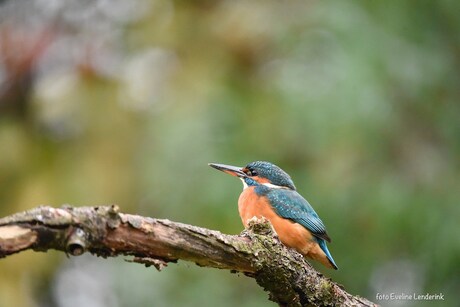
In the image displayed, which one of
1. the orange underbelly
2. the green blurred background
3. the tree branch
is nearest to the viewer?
the tree branch

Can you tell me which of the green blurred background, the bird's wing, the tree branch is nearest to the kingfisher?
the bird's wing

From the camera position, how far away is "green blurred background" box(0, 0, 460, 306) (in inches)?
319

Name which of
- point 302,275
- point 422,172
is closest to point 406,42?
point 422,172

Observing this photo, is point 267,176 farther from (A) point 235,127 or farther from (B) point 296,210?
(A) point 235,127

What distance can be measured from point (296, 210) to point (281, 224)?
0.13 metres

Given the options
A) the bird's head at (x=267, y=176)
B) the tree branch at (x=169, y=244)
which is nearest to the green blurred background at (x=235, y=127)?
the bird's head at (x=267, y=176)

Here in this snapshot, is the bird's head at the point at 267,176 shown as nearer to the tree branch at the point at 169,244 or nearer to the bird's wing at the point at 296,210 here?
the bird's wing at the point at 296,210

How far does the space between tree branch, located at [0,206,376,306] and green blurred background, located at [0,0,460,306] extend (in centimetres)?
368

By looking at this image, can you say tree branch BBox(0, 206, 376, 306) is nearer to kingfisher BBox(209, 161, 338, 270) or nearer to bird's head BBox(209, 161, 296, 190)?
kingfisher BBox(209, 161, 338, 270)

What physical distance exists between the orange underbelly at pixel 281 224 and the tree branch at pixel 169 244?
3.55 feet

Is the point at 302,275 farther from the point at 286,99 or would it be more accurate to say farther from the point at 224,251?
the point at 286,99

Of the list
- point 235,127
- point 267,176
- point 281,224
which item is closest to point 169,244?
point 281,224

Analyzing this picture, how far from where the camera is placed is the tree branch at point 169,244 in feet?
9.95

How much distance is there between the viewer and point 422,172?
866 centimetres
